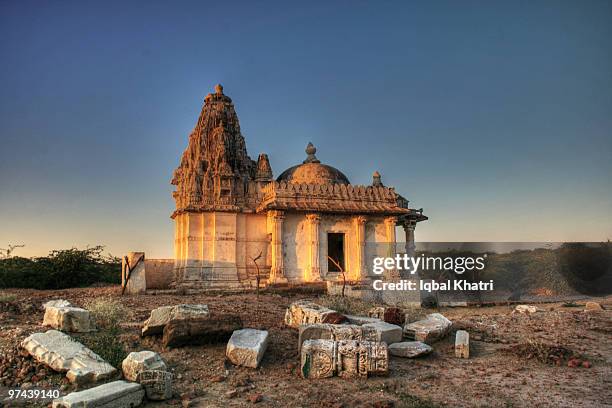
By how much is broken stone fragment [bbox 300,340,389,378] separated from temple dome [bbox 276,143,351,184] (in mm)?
13003

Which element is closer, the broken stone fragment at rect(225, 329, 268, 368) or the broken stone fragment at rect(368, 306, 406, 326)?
the broken stone fragment at rect(225, 329, 268, 368)

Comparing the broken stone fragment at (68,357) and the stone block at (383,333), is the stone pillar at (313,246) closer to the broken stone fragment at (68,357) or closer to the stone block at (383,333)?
the stone block at (383,333)

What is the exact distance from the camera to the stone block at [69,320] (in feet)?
28.6

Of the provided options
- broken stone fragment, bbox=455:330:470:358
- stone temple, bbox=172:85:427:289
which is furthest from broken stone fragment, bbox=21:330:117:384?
stone temple, bbox=172:85:427:289

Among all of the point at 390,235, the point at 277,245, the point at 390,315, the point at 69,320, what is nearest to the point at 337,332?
the point at 390,315

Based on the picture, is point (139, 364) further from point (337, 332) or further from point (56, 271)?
point (56, 271)

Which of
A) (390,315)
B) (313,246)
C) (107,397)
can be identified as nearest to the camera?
(107,397)

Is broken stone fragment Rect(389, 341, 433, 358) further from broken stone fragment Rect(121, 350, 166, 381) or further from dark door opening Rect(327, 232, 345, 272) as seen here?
dark door opening Rect(327, 232, 345, 272)

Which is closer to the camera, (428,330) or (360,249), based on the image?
(428,330)

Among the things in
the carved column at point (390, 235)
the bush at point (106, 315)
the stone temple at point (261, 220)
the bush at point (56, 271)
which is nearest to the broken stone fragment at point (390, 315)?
the bush at point (106, 315)

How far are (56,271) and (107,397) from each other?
715 inches

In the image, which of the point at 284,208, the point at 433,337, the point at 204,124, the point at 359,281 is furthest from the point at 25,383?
the point at 204,124

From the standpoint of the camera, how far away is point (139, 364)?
6699mm

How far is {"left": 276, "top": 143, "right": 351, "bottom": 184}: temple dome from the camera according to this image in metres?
21.0
